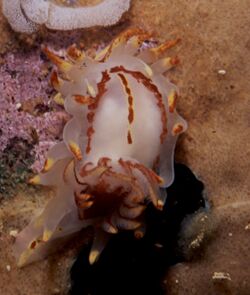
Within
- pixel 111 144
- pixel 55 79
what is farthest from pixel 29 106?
pixel 111 144

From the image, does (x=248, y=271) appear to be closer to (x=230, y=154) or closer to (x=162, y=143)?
(x=230, y=154)

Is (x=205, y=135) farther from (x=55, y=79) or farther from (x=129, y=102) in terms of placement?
(x=55, y=79)

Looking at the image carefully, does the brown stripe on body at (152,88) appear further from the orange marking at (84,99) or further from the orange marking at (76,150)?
the orange marking at (76,150)

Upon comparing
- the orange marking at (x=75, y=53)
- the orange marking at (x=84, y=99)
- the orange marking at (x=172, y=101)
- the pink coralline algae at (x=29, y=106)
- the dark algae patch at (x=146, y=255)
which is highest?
the orange marking at (x=75, y=53)

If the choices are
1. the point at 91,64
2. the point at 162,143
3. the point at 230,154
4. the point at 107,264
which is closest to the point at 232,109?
the point at 230,154

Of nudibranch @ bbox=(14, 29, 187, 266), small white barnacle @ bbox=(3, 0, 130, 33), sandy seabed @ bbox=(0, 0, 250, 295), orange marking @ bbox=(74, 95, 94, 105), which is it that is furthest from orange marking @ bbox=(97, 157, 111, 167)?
small white barnacle @ bbox=(3, 0, 130, 33)

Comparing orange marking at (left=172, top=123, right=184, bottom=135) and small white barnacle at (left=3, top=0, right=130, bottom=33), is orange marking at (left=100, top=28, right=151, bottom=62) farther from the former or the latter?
orange marking at (left=172, top=123, right=184, bottom=135)

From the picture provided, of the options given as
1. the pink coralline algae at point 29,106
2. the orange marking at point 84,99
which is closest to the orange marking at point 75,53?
the orange marking at point 84,99
